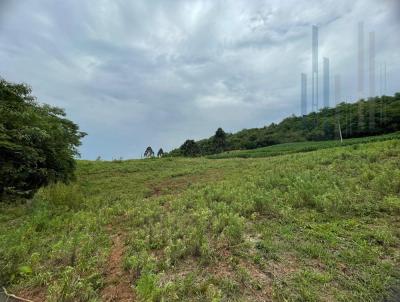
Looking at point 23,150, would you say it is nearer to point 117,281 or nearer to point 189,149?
point 117,281

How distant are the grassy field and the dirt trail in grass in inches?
0.5

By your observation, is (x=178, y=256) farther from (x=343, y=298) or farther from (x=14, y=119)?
(x=14, y=119)

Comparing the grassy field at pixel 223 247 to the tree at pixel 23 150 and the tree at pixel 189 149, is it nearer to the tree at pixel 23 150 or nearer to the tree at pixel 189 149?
the tree at pixel 23 150

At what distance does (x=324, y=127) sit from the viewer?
1973 inches

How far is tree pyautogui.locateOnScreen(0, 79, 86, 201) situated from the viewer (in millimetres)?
8836

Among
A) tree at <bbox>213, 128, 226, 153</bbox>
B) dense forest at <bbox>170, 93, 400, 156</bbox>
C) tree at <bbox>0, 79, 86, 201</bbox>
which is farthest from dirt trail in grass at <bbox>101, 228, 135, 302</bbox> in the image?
tree at <bbox>213, 128, 226, 153</bbox>

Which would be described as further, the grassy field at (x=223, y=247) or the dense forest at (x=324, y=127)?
the dense forest at (x=324, y=127)

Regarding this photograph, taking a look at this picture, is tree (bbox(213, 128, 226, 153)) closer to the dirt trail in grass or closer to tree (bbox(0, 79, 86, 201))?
tree (bbox(0, 79, 86, 201))

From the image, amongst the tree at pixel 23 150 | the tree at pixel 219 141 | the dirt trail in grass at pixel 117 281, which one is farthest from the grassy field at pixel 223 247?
the tree at pixel 219 141

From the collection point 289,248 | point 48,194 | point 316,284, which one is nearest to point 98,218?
point 48,194

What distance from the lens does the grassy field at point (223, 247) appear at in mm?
3223

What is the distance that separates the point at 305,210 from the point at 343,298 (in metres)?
2.61

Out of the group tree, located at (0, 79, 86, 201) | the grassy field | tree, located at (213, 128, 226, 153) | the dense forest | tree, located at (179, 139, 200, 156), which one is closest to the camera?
the grassy field

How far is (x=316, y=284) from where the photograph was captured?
318 cm
